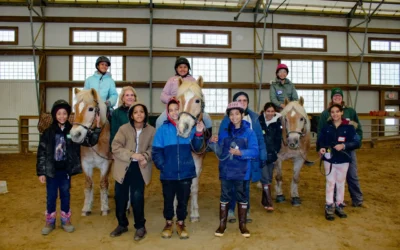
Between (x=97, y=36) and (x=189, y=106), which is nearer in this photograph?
(x=189, y=106)

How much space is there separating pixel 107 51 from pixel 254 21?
7.20 m

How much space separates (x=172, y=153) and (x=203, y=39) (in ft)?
39.4

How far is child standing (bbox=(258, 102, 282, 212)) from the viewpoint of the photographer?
4.44 m

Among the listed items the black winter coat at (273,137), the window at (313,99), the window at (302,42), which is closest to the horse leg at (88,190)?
the black winter coat at (273,137)

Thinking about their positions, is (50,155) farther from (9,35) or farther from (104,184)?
(9,35)

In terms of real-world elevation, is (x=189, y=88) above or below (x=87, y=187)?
above

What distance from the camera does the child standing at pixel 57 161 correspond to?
3.43 meters

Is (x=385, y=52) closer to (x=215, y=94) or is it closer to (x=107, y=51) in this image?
(x=215, y=94)

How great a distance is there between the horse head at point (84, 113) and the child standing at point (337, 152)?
3.09 m

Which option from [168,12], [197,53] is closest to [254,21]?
[197,53]

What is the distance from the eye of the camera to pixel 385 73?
1582cm

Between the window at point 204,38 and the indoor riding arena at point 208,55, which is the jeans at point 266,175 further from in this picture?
the window at point 204,38

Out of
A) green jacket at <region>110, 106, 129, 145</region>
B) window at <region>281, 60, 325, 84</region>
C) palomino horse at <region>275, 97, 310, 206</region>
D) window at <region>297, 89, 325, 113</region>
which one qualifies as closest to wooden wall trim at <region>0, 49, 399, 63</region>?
window at <region>281, 60, 325, 84</region>

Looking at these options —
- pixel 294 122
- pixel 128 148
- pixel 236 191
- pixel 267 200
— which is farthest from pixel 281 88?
pixel 128 148
